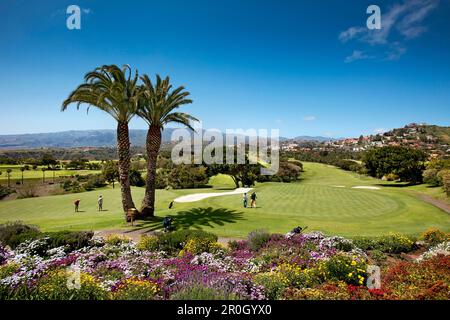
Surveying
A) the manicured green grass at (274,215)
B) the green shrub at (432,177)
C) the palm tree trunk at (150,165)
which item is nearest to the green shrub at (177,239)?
the manicured green grass at (274,215)

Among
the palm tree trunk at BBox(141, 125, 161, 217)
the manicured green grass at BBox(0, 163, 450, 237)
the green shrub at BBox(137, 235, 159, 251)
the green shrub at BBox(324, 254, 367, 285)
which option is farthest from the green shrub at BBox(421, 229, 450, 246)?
the palm tree trunk at BBox(141, 125, 161, 217)

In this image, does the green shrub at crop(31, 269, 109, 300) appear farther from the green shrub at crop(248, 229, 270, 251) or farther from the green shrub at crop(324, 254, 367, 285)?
the green shrub at crop(248, 229, 270, 251)

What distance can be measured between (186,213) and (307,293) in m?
17.6

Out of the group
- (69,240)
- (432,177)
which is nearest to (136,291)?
(69,240)

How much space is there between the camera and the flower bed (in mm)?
6758

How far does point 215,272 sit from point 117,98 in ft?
53.1

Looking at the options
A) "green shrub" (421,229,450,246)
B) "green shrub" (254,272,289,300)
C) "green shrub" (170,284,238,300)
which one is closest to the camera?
"green shrub" (170,284,238,300)

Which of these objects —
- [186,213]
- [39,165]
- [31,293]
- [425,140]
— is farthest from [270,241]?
[425,140]

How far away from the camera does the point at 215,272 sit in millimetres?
8773

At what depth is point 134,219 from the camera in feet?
69.9

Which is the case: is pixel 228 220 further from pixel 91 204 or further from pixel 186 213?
pixel 91 204

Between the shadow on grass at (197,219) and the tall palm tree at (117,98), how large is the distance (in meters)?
2.59

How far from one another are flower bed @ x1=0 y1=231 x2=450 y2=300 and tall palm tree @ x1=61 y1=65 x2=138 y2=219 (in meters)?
8.47
